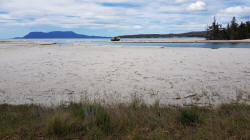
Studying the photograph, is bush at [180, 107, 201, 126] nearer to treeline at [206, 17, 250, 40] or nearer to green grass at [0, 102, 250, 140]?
green grass at [0, 102, 250, 140]

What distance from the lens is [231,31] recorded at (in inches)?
2266

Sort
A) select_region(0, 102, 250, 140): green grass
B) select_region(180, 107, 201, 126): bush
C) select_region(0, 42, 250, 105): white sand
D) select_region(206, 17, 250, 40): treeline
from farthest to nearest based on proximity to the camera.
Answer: select_region(206, 17, 250, 40): treeline → select_region(0, 42, 250, 105): white sand → select_region(180, 107, 201, 126): bush → select_region(0, 102, 250, 140): green grass

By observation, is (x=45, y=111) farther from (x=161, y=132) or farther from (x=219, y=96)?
(x=219, y=96)

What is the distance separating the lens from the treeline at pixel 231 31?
56125mm

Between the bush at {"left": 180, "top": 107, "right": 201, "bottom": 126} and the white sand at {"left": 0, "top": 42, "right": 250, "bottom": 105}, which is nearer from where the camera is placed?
the bush at {"left": 180, "top": 107, "right": 201, "bottom": 126}

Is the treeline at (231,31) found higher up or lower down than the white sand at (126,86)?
higher up

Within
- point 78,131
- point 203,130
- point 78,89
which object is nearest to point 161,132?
point 203,130

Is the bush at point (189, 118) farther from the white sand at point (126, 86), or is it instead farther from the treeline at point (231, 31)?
the treeline at point (231, 31)

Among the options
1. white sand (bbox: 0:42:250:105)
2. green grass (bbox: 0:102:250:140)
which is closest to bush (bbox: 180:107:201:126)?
green grass (bbox: 0:102:250:140)

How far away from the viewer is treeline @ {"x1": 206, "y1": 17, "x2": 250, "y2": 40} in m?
56.1

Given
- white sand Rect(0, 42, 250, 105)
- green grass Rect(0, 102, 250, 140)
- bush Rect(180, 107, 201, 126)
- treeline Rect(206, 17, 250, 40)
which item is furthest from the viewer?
treeline Rect(206, 17, 250, 40)

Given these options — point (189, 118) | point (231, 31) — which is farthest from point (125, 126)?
point (231, 31)

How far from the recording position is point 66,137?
3105 mm

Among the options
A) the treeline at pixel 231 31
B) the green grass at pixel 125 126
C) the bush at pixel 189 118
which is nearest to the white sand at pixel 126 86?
the green grass at pixel 125 126
